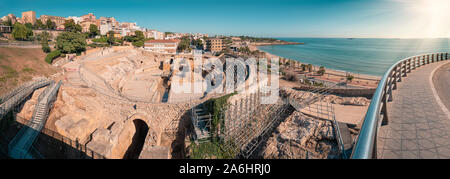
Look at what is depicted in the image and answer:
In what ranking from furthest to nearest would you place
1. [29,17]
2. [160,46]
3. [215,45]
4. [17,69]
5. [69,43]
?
[215,45], [29,17], [160,46], [69,43], [17,69]

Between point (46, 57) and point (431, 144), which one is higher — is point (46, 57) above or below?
above

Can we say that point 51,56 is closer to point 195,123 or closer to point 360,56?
point 195,123

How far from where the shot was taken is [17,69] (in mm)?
14977

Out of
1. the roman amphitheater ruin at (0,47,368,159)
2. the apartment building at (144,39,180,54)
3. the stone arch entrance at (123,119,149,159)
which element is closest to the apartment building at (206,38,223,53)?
the apartment building at (144,39,180,54)

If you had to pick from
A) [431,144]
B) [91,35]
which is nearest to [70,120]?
[431,144]

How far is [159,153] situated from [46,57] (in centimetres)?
2262

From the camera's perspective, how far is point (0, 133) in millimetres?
7113

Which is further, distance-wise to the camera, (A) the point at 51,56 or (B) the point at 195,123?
(A) the point at 51,56

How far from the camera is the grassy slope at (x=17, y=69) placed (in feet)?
42.0

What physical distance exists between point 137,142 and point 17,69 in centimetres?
1229

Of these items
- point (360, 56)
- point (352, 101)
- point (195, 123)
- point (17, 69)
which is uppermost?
point (360, 56)

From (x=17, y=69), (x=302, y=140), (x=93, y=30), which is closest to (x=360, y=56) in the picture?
(x=302, y=140)

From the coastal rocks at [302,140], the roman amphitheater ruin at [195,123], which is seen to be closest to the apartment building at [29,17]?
the roman amphitheater ruin at [195,123]
